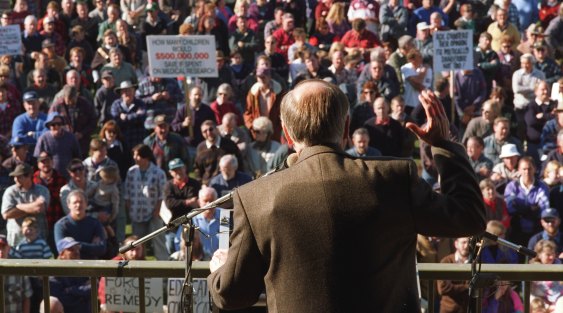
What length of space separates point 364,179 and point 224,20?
60.9 ft

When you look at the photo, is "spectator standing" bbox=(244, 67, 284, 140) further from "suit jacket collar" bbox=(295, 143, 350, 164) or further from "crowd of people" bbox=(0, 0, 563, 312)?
"suit jacket collar" bbox=(295, 143, 350, 164)

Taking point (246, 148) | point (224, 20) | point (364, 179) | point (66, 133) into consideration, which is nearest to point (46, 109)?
point (66, 133)

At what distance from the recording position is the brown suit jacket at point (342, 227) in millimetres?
3590

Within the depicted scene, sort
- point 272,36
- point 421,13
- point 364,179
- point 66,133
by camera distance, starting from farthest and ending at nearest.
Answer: point 421,13
point 272,36
point 66,133
point 364,179

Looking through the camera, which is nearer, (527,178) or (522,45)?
(527,178)

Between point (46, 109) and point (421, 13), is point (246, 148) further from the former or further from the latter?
point (421, 13)

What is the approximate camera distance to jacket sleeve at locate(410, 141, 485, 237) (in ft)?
11.8

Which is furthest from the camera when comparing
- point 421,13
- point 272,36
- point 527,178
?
point 421,13

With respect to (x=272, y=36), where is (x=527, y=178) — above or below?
below

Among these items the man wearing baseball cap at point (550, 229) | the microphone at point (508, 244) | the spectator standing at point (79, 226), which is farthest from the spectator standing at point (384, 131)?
the microphone at point (508, 244)

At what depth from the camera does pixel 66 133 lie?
602 inches

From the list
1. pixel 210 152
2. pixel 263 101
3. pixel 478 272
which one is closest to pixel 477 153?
pixel 210 152

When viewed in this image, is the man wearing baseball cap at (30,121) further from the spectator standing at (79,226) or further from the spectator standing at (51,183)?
the spectator standing at (79,226)

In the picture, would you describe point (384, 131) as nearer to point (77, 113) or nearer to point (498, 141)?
point (498, 141)
